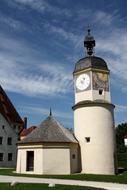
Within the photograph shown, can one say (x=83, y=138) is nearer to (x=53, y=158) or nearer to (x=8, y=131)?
(x=53, y=158)

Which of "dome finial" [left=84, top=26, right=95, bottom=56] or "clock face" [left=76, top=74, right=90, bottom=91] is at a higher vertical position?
"dome finial" [left=84, top=26, right=95, bottom=56]

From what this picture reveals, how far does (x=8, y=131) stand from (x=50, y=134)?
2034 cm

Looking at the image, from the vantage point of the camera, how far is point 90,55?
3584 cm

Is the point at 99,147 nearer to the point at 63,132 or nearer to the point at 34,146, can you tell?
the point at 63,132

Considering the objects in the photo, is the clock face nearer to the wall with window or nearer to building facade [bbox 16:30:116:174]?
building facade [bbox 16:30:116:174]

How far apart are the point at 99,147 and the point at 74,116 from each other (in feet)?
14.4

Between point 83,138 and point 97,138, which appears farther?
point 83,138

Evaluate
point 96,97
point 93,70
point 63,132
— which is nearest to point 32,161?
point 63,132

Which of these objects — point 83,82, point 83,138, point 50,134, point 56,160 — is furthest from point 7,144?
point 83,82

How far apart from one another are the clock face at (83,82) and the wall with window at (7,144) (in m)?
19.4

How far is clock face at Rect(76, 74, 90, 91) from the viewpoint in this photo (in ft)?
110

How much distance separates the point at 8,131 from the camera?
5075cm

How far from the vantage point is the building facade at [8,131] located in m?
49.5

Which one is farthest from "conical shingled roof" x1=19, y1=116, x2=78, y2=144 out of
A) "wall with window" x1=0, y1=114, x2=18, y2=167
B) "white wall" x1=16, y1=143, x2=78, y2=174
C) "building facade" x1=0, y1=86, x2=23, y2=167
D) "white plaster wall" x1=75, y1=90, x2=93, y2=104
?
"building facade" x1=0, y1=86, x2=23, y2=167
